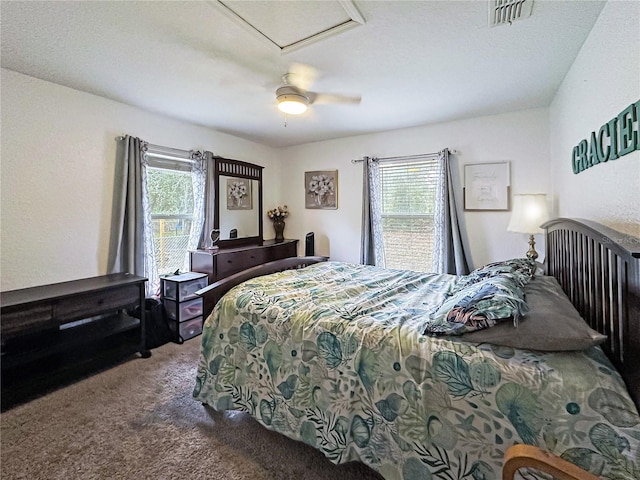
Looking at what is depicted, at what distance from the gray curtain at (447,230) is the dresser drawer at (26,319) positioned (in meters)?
3.73

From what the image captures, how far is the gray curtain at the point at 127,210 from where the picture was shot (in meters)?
2.97

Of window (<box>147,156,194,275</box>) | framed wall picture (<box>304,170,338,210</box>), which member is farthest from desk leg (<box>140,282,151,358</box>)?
framed wall picture (<box>304,170,338,210</box>)

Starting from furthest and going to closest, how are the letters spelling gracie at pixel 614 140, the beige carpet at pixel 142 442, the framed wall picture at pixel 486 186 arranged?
1. the framed wall picture at pixel 486 186
2. the beige carpet at pixel 142 442
3. the letters spelling gracie at pixel 614 140

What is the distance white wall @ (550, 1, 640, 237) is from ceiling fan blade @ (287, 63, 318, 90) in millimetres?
1741

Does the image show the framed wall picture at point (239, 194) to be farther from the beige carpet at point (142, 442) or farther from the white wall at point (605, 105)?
the white wall at point (605, 105)

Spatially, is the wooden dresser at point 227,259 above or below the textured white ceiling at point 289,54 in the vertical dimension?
below

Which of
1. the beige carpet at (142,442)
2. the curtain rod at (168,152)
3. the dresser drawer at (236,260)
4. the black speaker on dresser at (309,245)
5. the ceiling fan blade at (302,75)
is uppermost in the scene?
the ceiling fan blade at (302,75)

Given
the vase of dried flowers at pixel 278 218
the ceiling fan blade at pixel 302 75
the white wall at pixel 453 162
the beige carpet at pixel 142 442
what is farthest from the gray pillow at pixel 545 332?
the vase of dried flowers at pixel 278 218

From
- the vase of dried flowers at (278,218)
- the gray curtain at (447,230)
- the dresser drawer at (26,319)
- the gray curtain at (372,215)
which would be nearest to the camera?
the dresser drawer at (26,319)

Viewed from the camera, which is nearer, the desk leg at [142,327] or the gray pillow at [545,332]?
the gray pillow at [545,332]

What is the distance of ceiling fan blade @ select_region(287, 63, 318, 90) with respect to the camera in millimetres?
2260

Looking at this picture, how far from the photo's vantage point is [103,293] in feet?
8.11

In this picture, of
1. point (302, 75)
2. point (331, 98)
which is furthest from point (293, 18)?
point (331, 98)

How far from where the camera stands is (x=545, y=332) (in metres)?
1.14
